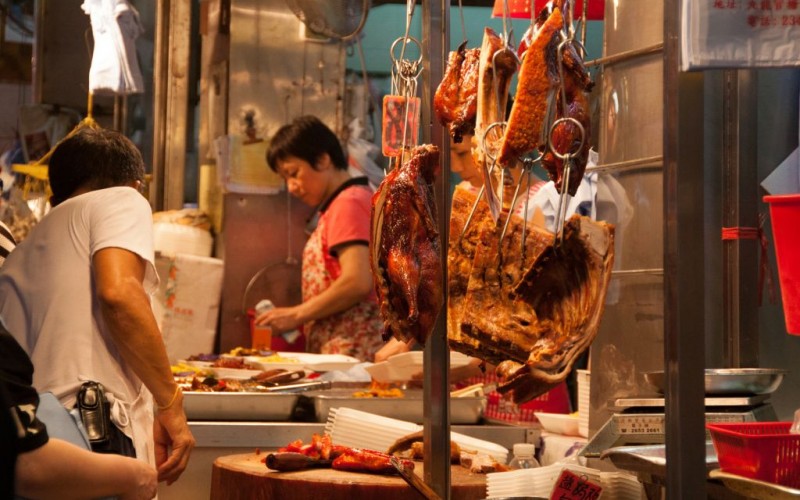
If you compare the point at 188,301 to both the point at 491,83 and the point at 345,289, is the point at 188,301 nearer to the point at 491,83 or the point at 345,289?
the point at 345,289

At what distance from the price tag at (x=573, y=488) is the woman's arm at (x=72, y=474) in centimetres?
118

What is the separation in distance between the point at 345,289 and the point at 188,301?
1625 millimetres

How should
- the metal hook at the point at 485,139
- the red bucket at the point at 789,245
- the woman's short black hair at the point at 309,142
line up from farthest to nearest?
the woman's short black hair at the point at 309,142, the red bucket at the point at 789,245, the metal hook at the point at 485,139

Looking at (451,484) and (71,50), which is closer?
(451,484)

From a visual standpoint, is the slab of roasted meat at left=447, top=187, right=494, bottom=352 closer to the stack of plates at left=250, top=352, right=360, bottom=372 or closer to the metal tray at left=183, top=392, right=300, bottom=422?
the metal tray at left=183, top=392, right=300, bottom=422

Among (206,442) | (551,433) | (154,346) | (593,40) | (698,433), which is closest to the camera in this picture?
(698,433)

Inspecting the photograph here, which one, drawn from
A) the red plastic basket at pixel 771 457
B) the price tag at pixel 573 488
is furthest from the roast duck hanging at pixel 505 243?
the red plastic basket at pixel 771 457

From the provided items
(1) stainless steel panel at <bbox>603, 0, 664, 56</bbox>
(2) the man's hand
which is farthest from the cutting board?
(1) stainless steel panel at <bbox>603, 0, 664, 56</bbox>

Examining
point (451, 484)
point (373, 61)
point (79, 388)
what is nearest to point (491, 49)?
point (451, 484)

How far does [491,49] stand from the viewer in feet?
10.0

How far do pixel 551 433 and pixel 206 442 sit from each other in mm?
1557

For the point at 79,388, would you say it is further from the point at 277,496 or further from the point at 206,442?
the point at 206,442

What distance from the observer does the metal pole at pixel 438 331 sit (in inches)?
136

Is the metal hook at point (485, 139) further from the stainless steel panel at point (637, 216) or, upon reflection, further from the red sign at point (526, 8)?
the red sign at point (526, 8)
